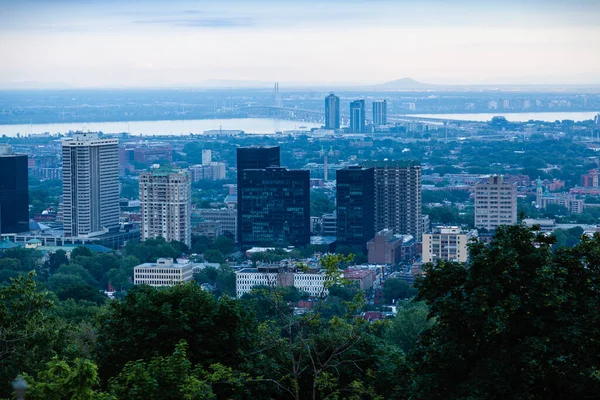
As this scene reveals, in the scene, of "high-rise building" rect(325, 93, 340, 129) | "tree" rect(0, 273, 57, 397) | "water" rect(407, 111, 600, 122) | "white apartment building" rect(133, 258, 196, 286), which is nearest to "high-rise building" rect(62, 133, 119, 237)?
"white apartment building" rect(133, 258, 196, 286)

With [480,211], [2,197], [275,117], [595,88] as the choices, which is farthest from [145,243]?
[595,88]

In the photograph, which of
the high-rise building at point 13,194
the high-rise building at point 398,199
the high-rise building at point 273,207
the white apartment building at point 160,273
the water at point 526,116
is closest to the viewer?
the white apartment building at point 160,273

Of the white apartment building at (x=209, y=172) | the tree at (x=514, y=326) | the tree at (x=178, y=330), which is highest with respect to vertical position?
the tree at (x=514, y=326)

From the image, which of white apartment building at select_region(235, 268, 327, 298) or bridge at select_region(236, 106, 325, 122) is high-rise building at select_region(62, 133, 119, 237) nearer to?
white apartment building at select_region(235, 268, 327, 298)

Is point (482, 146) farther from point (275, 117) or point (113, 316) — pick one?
point (113, 316)

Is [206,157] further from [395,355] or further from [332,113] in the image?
[395,355]

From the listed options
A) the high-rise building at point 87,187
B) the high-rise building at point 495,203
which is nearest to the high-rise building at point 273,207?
the high-rise building at point 87,187

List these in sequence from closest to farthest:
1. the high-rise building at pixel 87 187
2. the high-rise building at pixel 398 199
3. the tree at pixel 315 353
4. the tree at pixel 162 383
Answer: the tree at pixel 162 383 → the tree at pixel 315 353 → the high-rise building at pixel 398 199 → the high-rise building at pixel 87 187

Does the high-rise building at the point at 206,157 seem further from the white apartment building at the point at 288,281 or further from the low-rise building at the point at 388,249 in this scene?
the white apartment building at the point at 288,281
